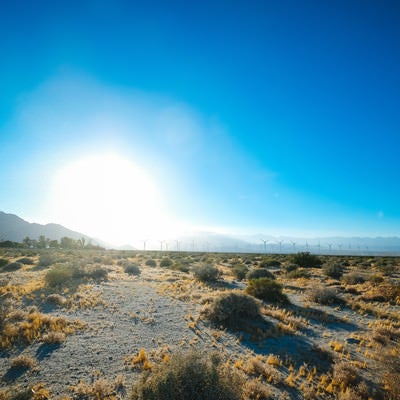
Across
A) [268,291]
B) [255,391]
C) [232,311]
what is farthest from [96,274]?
[255,391]

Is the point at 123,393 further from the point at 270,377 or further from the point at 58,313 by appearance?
the point at 58,313

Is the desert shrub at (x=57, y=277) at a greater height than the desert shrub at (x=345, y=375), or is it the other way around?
the desert shrub at (x=57, y=277)

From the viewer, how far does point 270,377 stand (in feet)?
23.9

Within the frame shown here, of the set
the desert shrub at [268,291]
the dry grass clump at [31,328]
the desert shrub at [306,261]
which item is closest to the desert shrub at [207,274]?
the desert shrub at [268,291]

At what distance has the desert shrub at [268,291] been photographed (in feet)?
54.3

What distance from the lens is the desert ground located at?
6645 millimetres

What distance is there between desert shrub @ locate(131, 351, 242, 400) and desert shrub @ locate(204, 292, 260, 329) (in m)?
6.22

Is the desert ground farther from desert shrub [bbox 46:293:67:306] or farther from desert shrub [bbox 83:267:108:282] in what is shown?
desert shrub [bbox 83:267:108:282]

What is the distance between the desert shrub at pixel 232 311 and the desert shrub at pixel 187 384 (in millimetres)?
6216

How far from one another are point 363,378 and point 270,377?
3198 mm

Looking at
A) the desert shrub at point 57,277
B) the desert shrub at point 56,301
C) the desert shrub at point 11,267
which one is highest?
the desert shrub at point 57,277

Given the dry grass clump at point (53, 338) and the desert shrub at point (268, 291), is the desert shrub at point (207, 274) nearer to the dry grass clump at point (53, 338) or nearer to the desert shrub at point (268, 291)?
the desert shrub at point (268, 291)

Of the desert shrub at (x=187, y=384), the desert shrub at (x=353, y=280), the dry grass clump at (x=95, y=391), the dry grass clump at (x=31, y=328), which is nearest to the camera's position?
the desert shrub at (x=187, y=384)

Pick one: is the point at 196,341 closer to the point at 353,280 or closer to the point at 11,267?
the point at 353,280
